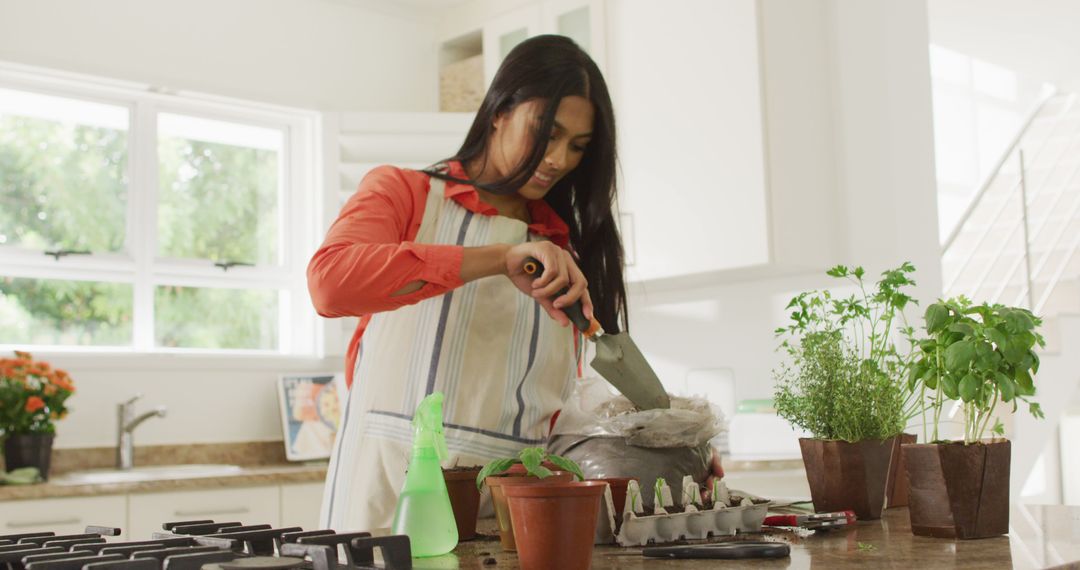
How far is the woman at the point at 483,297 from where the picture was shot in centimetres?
153

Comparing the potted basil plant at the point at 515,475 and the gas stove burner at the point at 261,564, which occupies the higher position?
the potted basil plant at the point at 515,475

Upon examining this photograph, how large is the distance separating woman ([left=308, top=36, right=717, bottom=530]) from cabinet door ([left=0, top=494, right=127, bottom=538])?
1.51 meters

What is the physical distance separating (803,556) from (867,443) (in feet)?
1.21

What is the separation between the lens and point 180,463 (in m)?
3.65

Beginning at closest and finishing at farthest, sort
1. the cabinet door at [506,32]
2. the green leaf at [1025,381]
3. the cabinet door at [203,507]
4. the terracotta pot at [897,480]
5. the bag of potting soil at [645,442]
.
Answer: the green leaf at [1025,381], the bag of potting soil at [645,442], the terracotta pot at [897,480], the cabinet door at [203,507], the cabinet door at [506,32]

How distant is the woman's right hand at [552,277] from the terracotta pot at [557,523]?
445mm

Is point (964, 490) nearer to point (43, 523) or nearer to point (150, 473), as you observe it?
point (43, 523)

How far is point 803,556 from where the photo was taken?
3.21 feet

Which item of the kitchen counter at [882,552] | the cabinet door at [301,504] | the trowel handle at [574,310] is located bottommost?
the cabinet door at [301,504]

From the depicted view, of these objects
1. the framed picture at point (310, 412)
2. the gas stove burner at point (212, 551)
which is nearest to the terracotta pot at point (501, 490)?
the gas stove burner at point (212, 551)

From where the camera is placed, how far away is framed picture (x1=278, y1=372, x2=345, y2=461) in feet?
12.3

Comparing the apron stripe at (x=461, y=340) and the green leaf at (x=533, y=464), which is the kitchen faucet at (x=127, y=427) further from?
the green leaf at (x=533, y=464)

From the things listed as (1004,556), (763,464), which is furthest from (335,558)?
(763,464)

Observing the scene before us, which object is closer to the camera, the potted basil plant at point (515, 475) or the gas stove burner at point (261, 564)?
the gas stove burner at point (261, 564)
